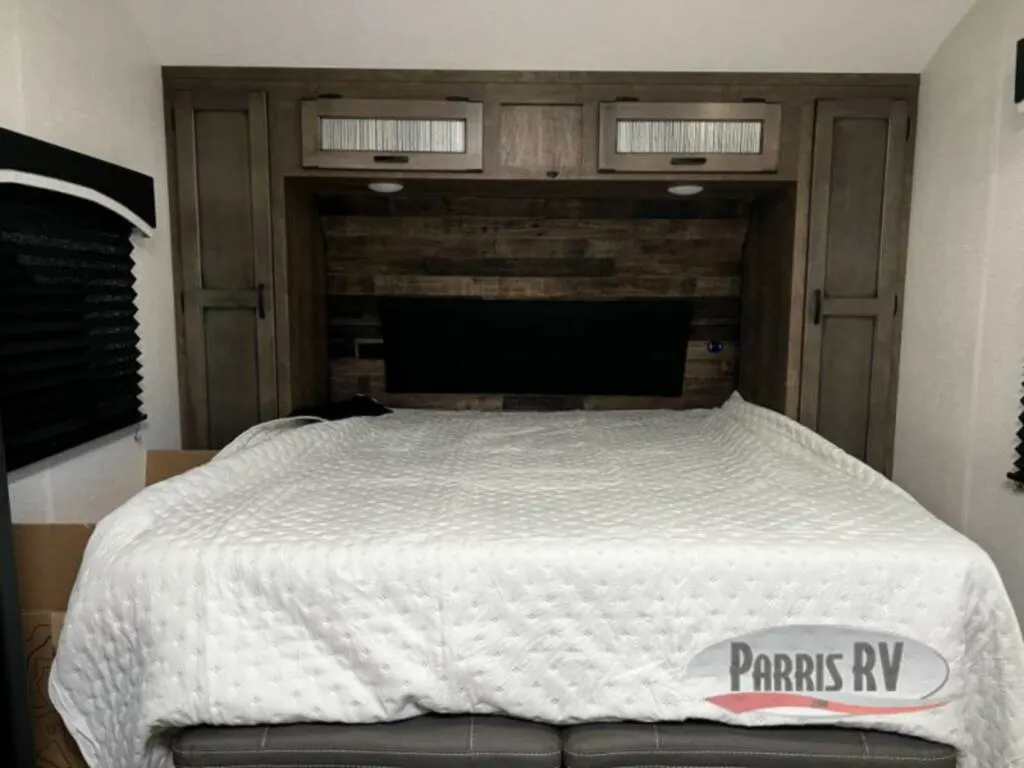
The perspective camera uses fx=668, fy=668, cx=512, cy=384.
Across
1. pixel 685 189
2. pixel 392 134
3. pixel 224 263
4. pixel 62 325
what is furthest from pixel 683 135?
pixel 62 325

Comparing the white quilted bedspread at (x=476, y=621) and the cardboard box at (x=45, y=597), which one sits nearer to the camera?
the white quilted bedspread at (x=476, y=621)

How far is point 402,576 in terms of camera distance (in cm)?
132

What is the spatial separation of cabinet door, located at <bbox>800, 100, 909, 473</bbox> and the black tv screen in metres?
0.61

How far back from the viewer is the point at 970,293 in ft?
6.80

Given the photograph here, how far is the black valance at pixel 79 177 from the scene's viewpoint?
5.09 ft

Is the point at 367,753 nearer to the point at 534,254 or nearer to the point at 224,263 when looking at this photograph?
the point at 224,263

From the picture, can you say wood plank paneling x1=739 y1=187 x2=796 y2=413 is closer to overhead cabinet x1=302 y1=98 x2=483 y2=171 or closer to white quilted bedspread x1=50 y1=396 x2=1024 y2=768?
overhead cabinet x1=302 y1=98 x2=483 y2=171

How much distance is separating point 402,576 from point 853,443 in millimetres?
1976

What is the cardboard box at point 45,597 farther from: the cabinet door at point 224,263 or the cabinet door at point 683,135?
the cabinet door at point 683,135

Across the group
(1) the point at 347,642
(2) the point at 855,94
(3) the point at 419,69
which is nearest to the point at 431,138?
(3) the point at 419,69

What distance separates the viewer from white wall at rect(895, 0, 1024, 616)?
1.89 metres

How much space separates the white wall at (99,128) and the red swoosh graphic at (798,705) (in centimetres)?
167

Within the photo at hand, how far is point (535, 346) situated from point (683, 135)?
3.52 feet

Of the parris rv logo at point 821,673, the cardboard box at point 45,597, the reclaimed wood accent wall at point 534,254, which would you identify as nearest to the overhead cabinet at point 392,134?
the reclaimed wood accent wall at point 534,254
